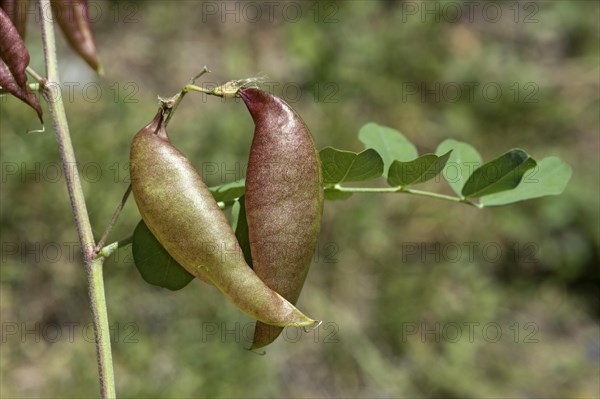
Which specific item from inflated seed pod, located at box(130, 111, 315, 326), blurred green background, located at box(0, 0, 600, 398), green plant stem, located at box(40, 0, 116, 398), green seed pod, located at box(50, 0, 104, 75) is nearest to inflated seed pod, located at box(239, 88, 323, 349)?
inflated seed pod, located at box(130, 111, 315, 326)

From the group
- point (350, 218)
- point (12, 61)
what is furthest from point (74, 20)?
point (350, 218)

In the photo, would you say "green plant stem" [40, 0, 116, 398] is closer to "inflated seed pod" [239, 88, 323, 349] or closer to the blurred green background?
"inflated seed pod" [239, 88, 323, 349]

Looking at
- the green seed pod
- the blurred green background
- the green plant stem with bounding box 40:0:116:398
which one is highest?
the green seed pod

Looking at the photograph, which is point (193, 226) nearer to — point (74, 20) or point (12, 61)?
point (12, 61)

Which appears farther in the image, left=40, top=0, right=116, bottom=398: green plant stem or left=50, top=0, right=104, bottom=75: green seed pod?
left=50, top=0, right=104, bottom=75: green seed pod

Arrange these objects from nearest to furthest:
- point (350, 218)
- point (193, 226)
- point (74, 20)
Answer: point (193, 226) < point (74, 20) < point (350, 218)

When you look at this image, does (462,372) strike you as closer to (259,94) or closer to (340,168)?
(340,168)
